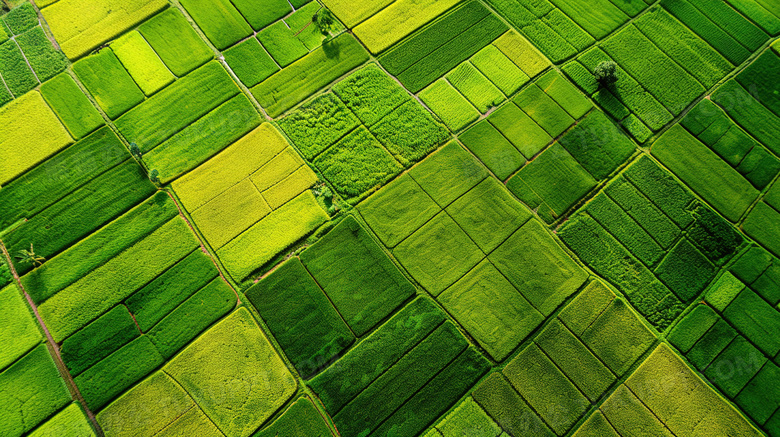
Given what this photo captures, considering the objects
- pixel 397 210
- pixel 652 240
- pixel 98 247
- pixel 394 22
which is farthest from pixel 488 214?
pixel 98 247

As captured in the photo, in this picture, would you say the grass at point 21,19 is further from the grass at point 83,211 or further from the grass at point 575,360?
the grass at point 575,360

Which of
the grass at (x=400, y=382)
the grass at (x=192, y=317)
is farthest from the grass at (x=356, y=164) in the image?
the grass at (x=400, y=382)

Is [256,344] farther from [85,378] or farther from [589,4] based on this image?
[589,4]

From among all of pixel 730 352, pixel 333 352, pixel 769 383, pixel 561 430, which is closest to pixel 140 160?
pixel 333 352

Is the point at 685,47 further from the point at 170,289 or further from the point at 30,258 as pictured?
the point at 30,258

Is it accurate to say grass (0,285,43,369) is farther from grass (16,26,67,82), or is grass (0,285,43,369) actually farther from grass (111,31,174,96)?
grass (111,31,174,96)

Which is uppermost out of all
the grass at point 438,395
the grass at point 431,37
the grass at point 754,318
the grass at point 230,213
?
the grass at point 431,37

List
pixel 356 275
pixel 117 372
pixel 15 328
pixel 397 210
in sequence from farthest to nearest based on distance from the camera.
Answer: pixel 397 210, pixel 356 275, pixel 15 328, pixel 117 372
